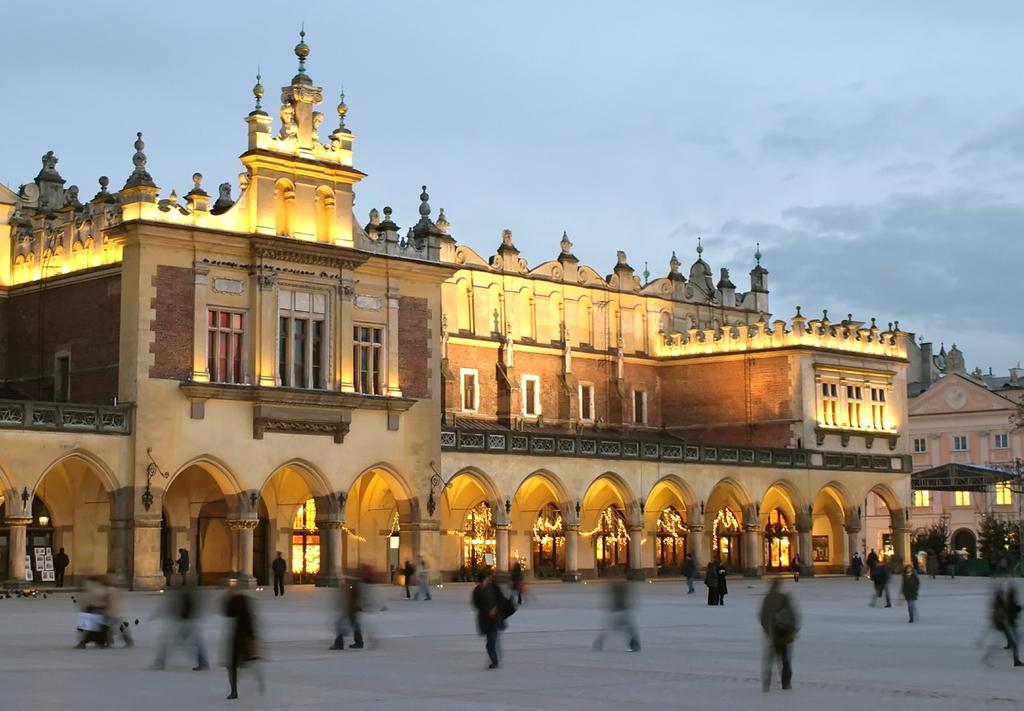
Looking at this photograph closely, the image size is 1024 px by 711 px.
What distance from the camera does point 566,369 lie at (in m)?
77.9

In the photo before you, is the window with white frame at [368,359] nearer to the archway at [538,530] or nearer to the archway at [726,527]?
the archway at [538,530]

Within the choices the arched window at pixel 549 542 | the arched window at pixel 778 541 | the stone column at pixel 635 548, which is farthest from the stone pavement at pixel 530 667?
the arched window at pixel 778 541

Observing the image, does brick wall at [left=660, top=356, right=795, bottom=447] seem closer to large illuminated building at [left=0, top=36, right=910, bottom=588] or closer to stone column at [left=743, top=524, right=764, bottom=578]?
large illuminated building at [left=0, top=36, right=910, bottom=588]

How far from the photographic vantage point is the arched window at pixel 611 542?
7356cm

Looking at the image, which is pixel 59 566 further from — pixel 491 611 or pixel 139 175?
pixel 491 611

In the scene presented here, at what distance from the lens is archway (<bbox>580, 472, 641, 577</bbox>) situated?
239 ft

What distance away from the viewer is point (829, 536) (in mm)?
82625

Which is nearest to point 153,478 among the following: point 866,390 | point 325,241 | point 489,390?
point 325,241

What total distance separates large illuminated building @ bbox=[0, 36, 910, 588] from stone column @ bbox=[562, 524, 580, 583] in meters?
0.11

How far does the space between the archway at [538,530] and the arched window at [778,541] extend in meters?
12.7

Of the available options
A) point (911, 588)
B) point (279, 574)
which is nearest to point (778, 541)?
point (279, 574)

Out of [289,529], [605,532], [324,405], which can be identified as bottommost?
[605,532]

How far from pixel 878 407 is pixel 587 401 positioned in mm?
15552

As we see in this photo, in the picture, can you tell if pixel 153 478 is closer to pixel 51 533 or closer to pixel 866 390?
pixel 51 533
